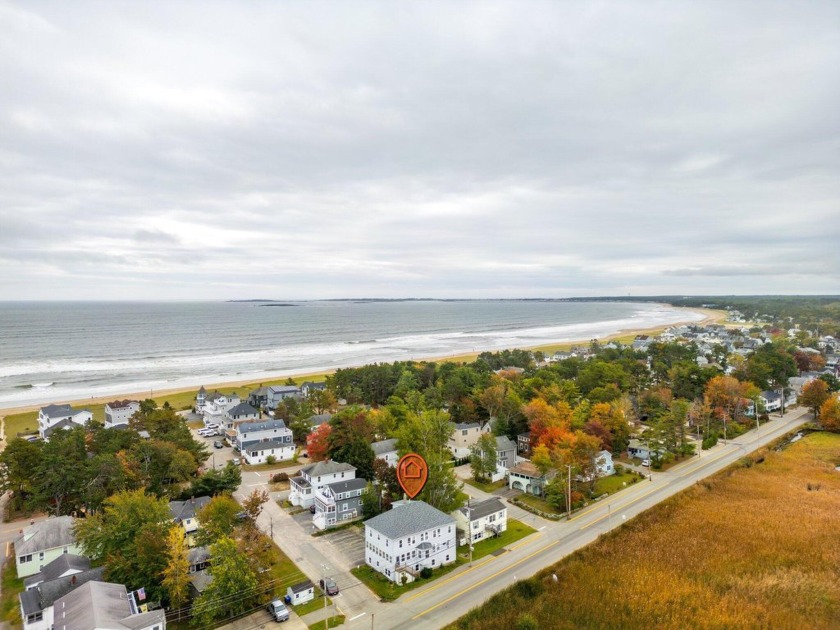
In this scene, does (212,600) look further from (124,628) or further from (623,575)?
(623,575)

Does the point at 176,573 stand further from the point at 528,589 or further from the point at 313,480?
the point at 528,589

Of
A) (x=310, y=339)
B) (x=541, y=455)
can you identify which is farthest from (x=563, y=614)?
(x=310, y=339)

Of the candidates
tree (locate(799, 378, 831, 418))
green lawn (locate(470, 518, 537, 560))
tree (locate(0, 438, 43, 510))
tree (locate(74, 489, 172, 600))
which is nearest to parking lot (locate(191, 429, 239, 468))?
tree (locate(0, 438, 43, 510))

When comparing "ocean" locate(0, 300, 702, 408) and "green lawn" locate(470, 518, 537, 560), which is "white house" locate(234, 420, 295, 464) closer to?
"green lawn" locate(470, 518, 537, 560)

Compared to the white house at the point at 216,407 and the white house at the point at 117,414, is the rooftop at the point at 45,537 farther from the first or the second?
the white house at the point at 117,414

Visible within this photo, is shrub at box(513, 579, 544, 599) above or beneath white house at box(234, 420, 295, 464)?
beneath

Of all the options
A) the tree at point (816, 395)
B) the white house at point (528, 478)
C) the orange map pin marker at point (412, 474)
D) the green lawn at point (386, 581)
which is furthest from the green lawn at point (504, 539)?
the tree at point (816, 395)
